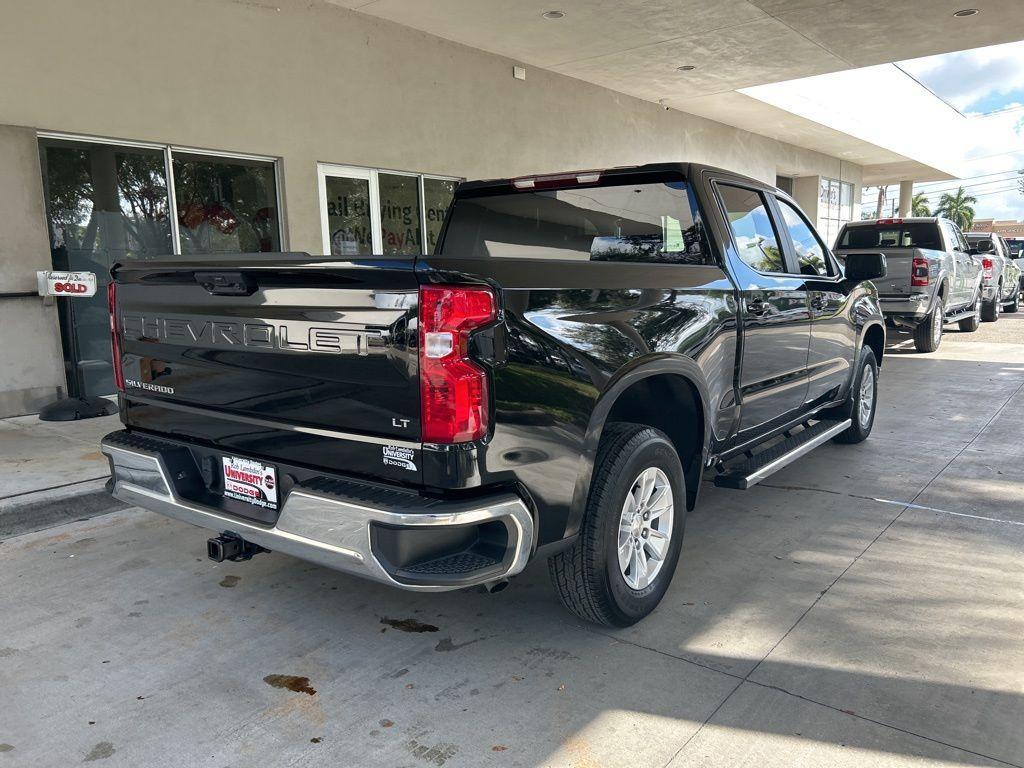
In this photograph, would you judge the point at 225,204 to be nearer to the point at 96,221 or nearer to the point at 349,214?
the point at 96,221

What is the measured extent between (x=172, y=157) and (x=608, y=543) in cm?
717

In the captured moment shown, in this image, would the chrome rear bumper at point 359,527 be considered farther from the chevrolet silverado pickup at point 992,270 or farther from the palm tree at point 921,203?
the palm tree at point 921,203

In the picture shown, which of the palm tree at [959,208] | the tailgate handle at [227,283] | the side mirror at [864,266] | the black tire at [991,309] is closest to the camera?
the tailgate handle at [227,283]

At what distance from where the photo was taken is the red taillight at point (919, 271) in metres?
11.3

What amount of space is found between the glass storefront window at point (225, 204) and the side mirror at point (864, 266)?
253 inches

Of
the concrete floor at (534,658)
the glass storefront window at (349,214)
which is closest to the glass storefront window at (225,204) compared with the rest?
the glass storefront window at (349,214)

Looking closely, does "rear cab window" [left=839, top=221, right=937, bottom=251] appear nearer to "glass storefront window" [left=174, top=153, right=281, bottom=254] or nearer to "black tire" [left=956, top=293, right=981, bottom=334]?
"black tire" [left=956, top=293, right=981, bottom=334]

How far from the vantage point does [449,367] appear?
248 centimetres

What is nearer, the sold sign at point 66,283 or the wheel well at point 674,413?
the wheel well at point 674,413

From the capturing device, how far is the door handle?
4129 millimetres

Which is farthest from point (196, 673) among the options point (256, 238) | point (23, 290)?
point (256, 238)

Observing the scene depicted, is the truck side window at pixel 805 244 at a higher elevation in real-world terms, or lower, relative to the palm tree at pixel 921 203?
lower

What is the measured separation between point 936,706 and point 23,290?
7866mm

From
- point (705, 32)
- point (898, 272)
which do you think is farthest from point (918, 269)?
point (705, 32)
